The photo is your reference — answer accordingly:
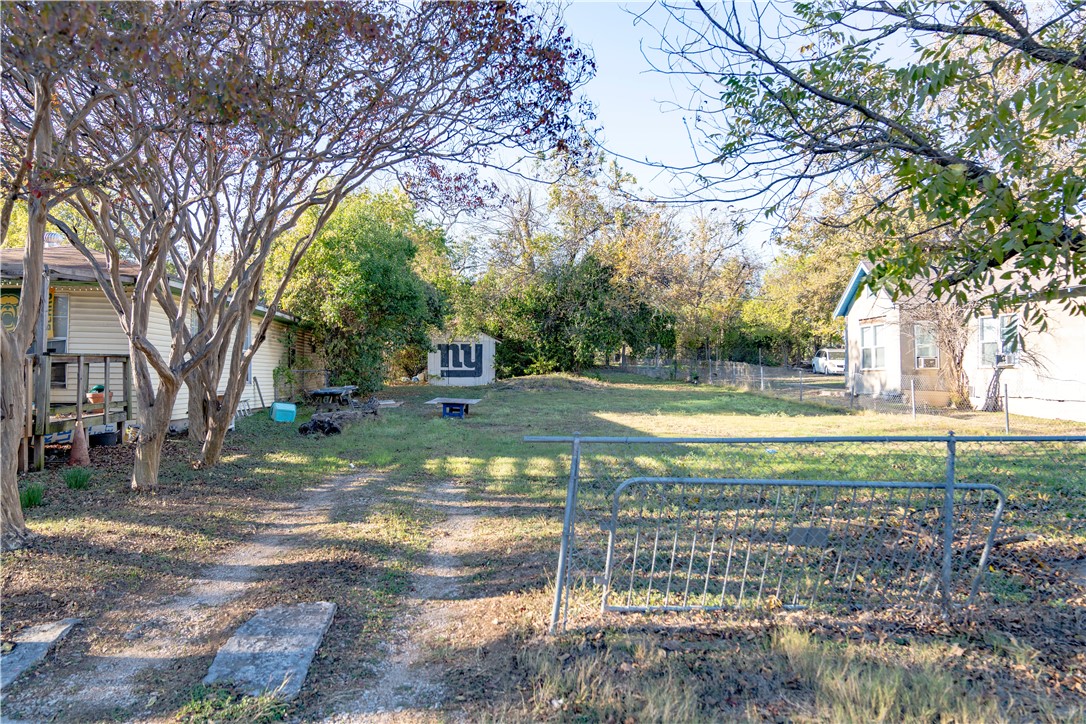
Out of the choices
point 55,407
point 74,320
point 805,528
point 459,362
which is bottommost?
point 805,528

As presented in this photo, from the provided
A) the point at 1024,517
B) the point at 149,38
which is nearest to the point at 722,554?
the point at 1024,517

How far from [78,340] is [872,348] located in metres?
20.9

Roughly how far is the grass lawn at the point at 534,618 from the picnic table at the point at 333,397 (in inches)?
324

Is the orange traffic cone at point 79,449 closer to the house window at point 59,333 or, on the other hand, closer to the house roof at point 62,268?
the house roof at point 62,268

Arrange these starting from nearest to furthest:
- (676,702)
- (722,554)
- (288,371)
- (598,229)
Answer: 1. (676,702)
2. (722,554)
3. (288,371)
4. (598,229)

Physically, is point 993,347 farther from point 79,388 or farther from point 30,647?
point 79,388

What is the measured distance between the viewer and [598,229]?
3153 centimetres

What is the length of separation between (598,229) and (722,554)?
2754 cm

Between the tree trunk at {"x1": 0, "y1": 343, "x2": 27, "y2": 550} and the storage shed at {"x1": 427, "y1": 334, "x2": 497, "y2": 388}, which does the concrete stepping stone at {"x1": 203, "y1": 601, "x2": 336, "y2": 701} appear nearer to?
the tree trunk at {"x1": 0, "y1": 343, "x2": 27, "y2": 550}

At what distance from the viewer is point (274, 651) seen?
3600 mm

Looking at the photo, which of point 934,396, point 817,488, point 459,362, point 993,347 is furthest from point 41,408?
point 459,362

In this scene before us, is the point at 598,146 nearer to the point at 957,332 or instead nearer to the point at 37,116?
the point at 37,116

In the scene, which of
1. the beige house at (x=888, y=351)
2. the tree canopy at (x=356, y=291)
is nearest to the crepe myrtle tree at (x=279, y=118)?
the tree canopy at (x=356, y=291)

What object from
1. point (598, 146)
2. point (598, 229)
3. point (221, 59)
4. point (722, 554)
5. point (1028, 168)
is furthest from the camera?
point (598, 229)
